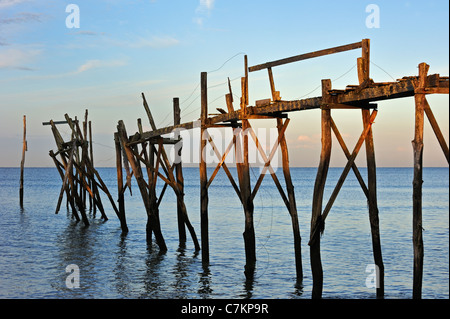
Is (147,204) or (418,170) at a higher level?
(418,170)

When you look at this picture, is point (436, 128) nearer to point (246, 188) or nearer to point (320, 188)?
point (320, 188)

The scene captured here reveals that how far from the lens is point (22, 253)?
55.7 ft

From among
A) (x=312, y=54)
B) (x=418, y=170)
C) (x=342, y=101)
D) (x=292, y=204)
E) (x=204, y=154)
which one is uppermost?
(x=312, y=54)

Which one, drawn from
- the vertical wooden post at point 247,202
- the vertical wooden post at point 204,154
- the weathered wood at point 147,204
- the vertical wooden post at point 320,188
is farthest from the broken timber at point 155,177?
the vertical wooden post at point 320,188

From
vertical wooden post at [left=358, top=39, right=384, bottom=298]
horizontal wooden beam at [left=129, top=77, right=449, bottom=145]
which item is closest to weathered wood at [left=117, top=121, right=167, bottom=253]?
horizontal wooden beam at [left=129, top=77, right=449, bottom=145]

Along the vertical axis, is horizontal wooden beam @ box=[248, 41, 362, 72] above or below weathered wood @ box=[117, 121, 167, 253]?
above

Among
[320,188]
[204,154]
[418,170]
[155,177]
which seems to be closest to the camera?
[418,170]

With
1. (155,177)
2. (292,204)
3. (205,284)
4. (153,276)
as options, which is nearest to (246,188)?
(292,204)

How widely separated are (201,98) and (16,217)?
1859cm

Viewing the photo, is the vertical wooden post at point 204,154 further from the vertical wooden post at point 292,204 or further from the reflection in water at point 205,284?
the vertical wooden post at point 292,204

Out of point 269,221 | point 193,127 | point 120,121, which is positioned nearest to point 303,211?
point 269,221

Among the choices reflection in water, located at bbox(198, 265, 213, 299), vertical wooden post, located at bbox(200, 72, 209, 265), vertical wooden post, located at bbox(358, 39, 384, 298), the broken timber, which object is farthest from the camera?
the broken timber

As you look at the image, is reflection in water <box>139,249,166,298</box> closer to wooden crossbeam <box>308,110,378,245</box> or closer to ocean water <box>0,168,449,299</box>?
ocean water <box>0,168,449,299</box>
